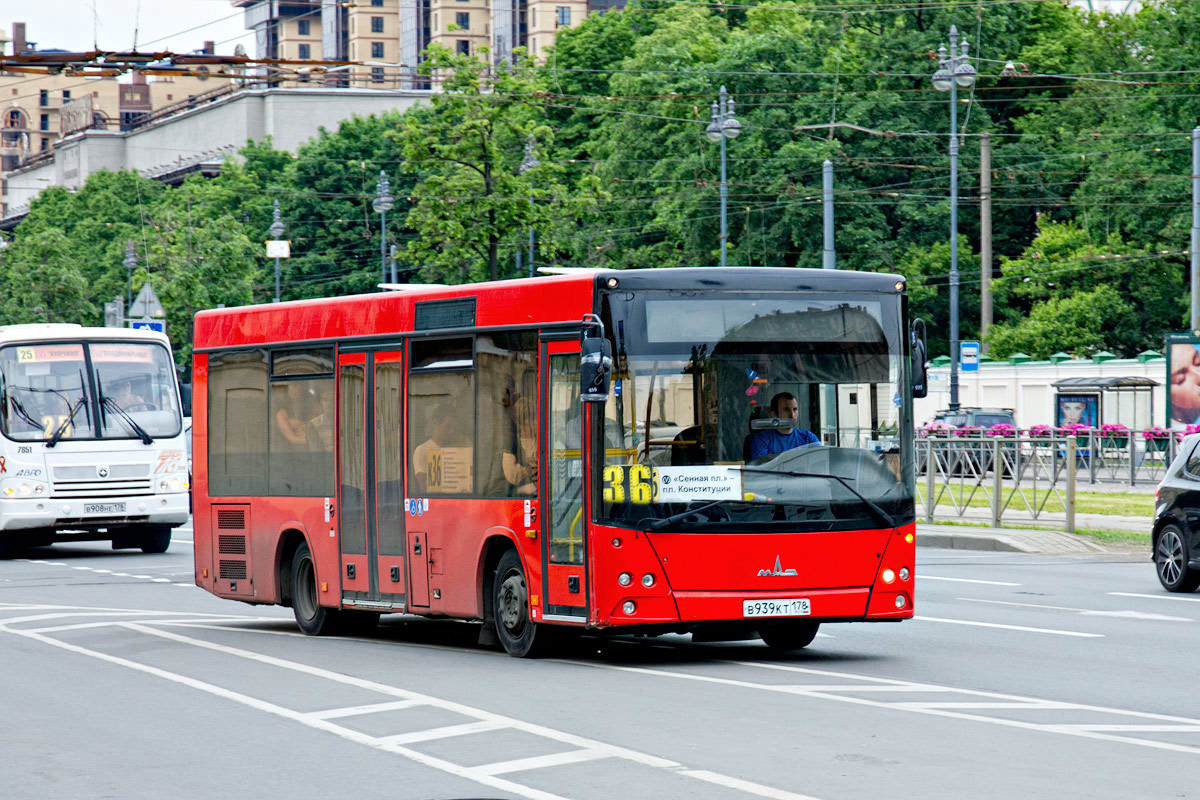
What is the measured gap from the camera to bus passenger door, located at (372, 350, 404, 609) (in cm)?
1399

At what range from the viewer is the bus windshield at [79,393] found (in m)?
25.5

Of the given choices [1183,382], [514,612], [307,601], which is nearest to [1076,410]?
[1183,382]

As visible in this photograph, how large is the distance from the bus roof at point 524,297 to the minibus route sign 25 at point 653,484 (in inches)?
42.2

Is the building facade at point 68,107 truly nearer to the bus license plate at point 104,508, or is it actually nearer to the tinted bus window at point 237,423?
the bus license plate at point 104,508

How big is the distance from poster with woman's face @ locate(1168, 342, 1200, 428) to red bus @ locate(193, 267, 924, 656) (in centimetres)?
2436

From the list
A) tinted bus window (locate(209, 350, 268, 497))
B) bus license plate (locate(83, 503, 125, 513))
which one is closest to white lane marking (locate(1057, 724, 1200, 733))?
tinted bus window (locate(209, 350, 268, 497))

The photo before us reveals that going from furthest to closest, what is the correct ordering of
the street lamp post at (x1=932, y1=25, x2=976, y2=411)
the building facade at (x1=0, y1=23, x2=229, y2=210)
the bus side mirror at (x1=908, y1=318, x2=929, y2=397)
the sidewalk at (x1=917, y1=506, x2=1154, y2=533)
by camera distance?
the building facade at (x1=0, y1=23, x2=229, y2=210), the street lamp post at (x1=932, y1=25, x2=976, y2=411), the sidewalk at (x1=917, y1=506, x2=1154, y2=533), the bus side mirror at (x1=908, y1=318, x2=929, y2=397)

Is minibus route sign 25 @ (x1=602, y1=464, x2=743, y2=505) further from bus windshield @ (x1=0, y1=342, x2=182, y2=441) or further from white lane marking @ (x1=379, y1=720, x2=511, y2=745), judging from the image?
bus windshield @ (x1=0, y1=342, x2=182, y2=441)

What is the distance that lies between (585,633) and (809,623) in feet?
5.94

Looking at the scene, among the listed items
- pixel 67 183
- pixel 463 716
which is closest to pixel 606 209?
pixel 463 716

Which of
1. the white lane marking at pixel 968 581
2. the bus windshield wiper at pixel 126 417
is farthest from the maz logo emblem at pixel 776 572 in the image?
the bus windshield wiper at pixel 126 417

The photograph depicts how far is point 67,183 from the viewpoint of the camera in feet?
434

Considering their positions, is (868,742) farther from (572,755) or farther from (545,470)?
(545,470)

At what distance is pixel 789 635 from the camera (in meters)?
13.3
